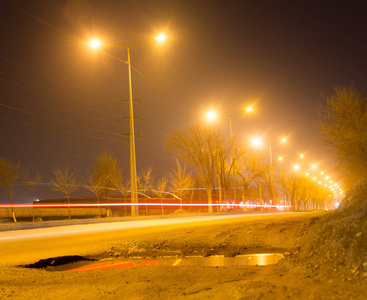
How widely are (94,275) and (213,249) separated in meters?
3.64

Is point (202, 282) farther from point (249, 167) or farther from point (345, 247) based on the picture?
point (249, 167)

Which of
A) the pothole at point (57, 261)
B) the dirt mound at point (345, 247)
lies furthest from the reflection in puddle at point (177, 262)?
the dirt mound at point (345, 247)

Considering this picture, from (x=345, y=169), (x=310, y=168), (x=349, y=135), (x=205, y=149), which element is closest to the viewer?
(x=349, y=135)

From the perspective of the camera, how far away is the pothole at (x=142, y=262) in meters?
7.66

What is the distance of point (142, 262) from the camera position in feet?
26.8

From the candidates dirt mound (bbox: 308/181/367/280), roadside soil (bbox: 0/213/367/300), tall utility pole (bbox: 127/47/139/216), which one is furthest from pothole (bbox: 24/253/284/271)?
tall utility pole (bbox: 127/47/139/216)

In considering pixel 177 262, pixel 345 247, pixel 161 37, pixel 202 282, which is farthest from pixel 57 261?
pixel 161 37

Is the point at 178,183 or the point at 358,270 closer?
the point at 358,270

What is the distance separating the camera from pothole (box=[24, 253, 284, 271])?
7664mm

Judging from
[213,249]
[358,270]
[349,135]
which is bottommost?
[213,249]

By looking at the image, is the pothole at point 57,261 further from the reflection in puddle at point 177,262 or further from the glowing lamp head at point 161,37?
the glowing lamp head at point 161,37

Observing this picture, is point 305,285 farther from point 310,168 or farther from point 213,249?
point 310,168

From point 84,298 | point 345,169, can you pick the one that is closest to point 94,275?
point 84,298

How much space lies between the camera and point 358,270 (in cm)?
430
